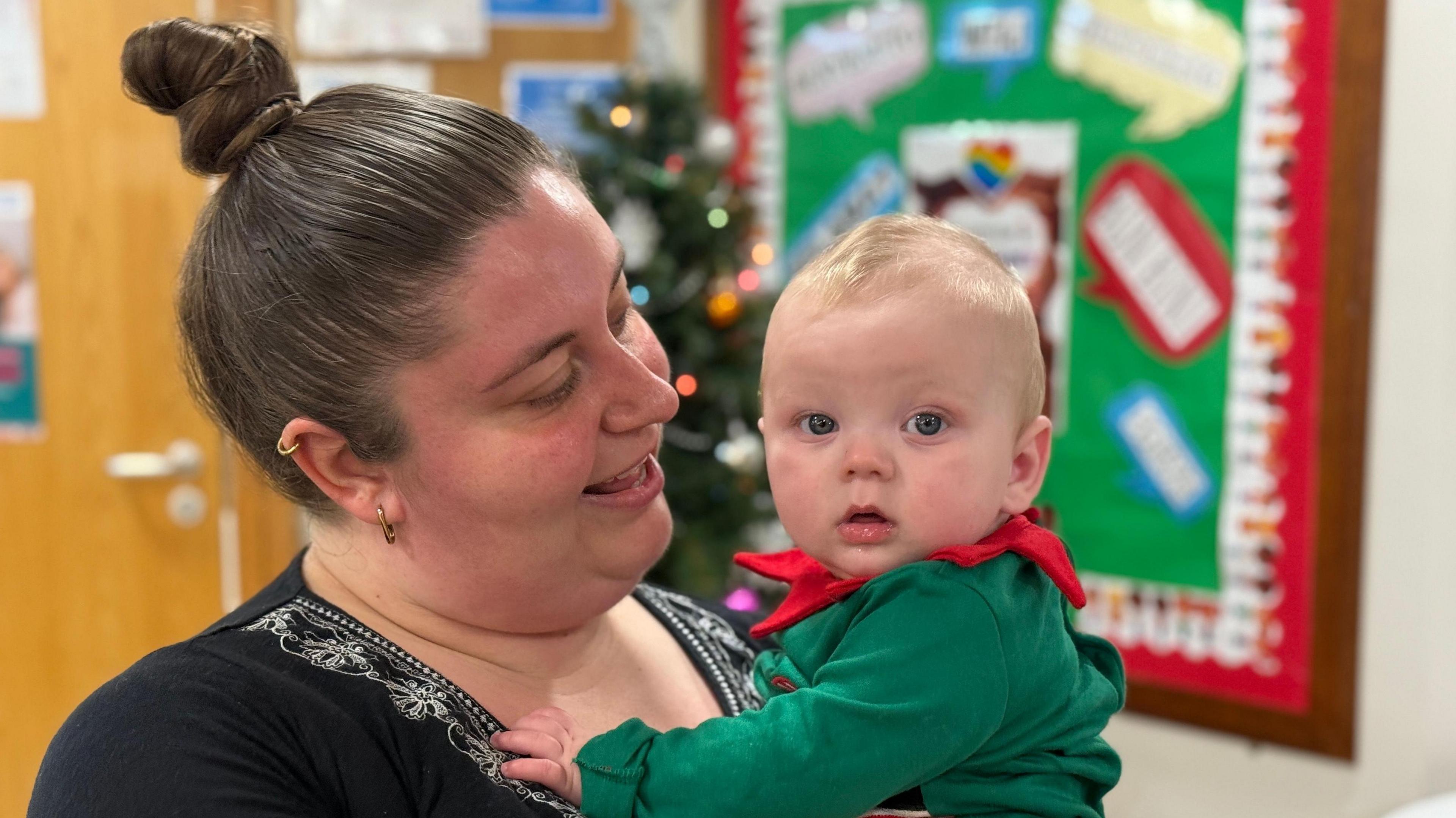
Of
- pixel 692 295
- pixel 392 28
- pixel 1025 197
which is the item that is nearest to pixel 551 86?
pixel 392 28

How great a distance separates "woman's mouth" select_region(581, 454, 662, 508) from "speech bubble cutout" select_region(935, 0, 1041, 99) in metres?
2.06

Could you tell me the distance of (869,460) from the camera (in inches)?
40.5

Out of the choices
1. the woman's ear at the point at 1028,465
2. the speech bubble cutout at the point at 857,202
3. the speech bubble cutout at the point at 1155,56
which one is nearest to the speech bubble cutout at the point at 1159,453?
the speech bubble cutout at the point at 1155,56

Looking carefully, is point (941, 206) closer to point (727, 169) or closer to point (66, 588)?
point (727, 169)

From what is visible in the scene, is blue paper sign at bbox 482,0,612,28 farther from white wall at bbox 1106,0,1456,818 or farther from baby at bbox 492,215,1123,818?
baby at bbox 492,215,1123,818

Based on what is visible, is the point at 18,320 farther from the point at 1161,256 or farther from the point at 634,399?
the point at 1161,256

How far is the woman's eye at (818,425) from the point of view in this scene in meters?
1.07

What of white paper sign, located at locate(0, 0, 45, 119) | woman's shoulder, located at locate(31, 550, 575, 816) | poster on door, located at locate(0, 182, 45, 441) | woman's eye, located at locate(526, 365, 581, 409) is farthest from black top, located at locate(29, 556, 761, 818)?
white paper sign, located at locate(0, 0, 45, 119)

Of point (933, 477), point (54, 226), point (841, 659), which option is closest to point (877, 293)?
point (933, 477)

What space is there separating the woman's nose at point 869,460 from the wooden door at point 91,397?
2.13 metres

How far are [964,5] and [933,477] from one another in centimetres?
229

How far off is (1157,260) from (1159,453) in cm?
42

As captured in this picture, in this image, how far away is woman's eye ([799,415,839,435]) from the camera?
1070 mm

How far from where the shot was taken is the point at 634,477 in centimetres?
121
